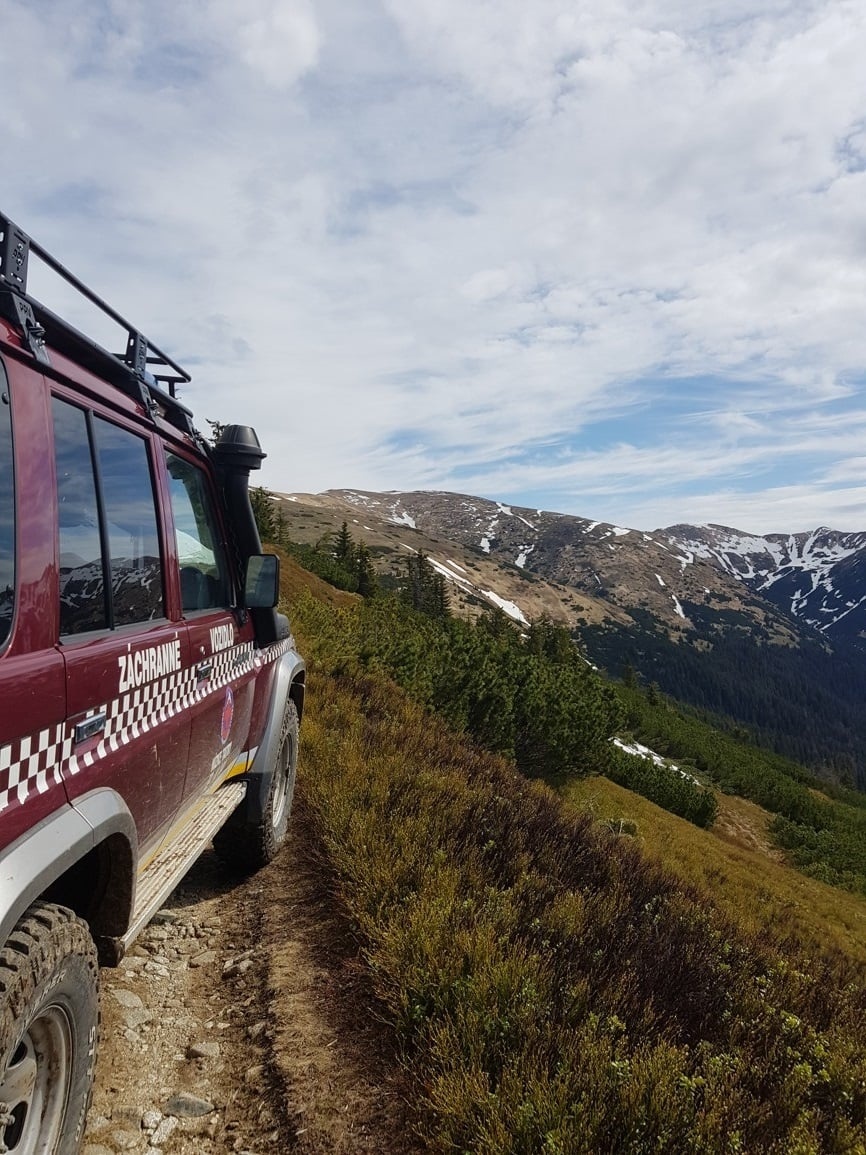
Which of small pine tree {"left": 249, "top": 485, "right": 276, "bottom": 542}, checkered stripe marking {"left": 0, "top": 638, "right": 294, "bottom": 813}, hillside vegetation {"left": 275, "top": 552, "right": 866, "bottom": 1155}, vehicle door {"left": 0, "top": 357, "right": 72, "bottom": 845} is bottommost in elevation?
hillside vegetation {"left": 275, "top": 552, "right": 866, "bottom": 1155}

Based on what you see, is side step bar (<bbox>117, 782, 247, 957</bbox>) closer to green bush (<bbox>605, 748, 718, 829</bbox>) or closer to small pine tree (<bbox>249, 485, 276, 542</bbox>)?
small pine tree (<bbox>249, 485, 276, 542</bbox>)

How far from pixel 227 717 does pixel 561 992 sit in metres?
2.17

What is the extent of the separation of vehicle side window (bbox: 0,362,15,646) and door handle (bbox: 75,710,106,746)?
0.43 m

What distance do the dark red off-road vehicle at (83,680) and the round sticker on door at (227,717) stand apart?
0.07 ft

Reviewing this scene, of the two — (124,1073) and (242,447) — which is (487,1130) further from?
(242,447)

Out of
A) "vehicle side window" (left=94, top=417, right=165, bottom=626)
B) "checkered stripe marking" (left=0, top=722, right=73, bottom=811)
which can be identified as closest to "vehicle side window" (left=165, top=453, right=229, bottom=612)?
"vehicle side window" (left=94, top=417, right=165, bottom=626)

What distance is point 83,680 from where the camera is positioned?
2102mm

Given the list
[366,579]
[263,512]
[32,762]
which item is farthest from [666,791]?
[32,762]

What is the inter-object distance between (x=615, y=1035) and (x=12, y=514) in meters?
3.36

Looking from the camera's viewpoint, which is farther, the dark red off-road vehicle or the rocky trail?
the rocky trail

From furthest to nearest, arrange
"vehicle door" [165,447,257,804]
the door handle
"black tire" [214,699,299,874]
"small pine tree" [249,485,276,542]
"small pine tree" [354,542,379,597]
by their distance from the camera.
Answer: "small pine tree" [354,542,379,597], "small pine tree" [249,485,276,542], "black tire" [214,699,299,874], "vehicle door" [165,447,257,804], the door handle

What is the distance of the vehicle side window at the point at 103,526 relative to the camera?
2197mm

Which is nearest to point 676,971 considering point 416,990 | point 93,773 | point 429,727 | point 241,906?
point 416,990

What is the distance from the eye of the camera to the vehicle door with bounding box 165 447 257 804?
10.8 ft
